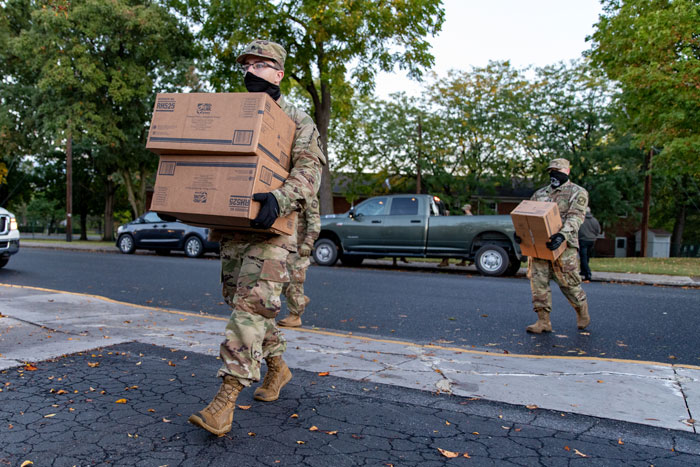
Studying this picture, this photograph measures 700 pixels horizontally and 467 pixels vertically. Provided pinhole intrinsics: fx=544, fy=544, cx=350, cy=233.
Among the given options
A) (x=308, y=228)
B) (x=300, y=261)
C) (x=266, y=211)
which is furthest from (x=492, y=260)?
(x=266, y=211)

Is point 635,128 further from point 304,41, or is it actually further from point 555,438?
point 555,438

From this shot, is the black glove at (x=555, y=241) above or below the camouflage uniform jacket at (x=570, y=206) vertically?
below

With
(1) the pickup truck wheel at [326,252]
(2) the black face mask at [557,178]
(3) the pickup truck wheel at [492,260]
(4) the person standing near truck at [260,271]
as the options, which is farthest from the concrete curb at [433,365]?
(1) the pickup truck wheel at [326,252]

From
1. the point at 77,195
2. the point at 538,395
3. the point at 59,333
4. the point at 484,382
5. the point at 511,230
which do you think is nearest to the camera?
the point at 538,395

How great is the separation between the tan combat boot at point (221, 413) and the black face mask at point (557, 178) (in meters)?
4.61

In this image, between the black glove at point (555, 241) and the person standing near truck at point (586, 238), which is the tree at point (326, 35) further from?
the black glove at point (555, 241)

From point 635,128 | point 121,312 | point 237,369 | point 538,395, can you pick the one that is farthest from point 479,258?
point 635,128

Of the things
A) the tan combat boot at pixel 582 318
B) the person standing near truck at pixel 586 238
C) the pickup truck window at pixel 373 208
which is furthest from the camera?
the pickup truck window at pixel 373 208

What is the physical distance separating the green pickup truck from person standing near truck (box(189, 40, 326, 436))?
1018 cm

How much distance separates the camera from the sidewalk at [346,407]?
2699 millimetres

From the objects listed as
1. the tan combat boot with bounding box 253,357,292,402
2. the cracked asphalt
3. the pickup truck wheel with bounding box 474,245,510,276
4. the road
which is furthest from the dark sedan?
the tan combat boot with bounding box 253,357,292,402

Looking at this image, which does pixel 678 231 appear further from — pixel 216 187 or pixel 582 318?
pixel 216 187

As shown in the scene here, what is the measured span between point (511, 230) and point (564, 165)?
6906 mm

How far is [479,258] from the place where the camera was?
43.4 feet
